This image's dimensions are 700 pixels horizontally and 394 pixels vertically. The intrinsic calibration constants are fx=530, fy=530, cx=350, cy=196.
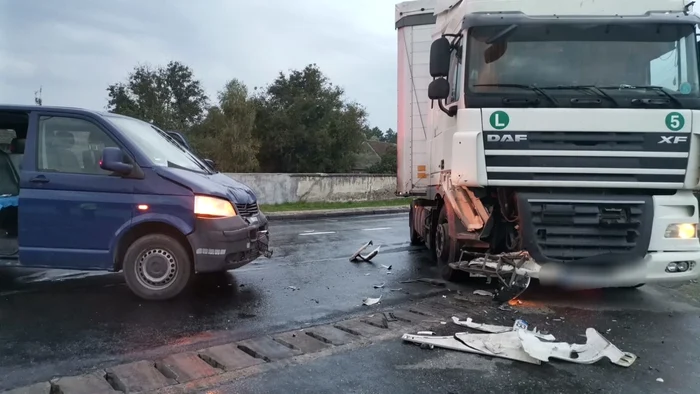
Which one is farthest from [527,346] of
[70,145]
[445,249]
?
[70,145]

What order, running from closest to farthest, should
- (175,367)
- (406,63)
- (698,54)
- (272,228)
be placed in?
1. (175,367)
2. (698,54)
3. (406,63)
4. (272,228)

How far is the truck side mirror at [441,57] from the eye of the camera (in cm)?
659

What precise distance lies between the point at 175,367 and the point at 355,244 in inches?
287

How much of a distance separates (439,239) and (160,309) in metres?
4.18

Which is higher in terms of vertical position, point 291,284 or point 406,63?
point 406,63

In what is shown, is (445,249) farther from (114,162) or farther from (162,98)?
(162,98)

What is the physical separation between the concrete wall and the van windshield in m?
12.5

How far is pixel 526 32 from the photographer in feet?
19.4

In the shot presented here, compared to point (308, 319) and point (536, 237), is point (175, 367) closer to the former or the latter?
point (308, 319)

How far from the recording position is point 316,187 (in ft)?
74.5

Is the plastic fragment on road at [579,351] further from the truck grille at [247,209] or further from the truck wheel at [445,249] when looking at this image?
the truck grille at [247,209]

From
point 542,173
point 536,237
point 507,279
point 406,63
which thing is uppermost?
point 406,63

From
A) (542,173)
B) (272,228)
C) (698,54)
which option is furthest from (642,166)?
(272,228)

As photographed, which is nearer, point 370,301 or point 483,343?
point 483,343
